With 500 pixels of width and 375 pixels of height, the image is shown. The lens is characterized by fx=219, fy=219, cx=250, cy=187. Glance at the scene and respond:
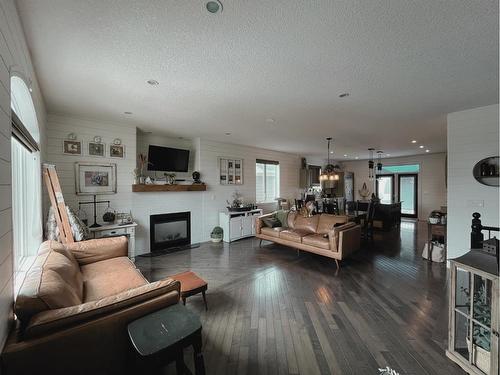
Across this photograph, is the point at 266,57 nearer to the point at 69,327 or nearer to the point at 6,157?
the point at 6,157

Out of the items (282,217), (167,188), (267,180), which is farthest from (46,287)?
(267,180)

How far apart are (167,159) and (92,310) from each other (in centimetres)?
416

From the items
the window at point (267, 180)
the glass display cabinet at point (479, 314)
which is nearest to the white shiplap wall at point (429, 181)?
the window at point (267, 180)

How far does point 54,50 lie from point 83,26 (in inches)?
22.9

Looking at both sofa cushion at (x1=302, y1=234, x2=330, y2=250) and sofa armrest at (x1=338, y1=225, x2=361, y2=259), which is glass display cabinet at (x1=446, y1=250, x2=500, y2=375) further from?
sofa cushion at (x1=302, y1=234, x2=330, y2=250)

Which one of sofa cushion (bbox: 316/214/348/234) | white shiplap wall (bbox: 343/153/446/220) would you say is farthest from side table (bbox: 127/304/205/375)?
white shiplap wall (bbox: 343/153/446/220)

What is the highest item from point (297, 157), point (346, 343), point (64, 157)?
point (297, 157)

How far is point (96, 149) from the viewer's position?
4.11 meters

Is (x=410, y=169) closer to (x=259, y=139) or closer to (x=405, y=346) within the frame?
(x=259, y=139)

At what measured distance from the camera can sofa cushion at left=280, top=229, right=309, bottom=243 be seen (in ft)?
14.9

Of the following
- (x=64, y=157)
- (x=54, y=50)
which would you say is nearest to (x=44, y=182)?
(x=64, y=157)

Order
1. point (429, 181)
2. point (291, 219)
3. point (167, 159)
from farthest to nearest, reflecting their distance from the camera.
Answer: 1. point (429, 181)
2. point (291, 219)
3. point (167, 159)

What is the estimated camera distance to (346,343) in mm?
2080

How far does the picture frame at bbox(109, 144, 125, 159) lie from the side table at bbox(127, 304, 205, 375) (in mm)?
3687
